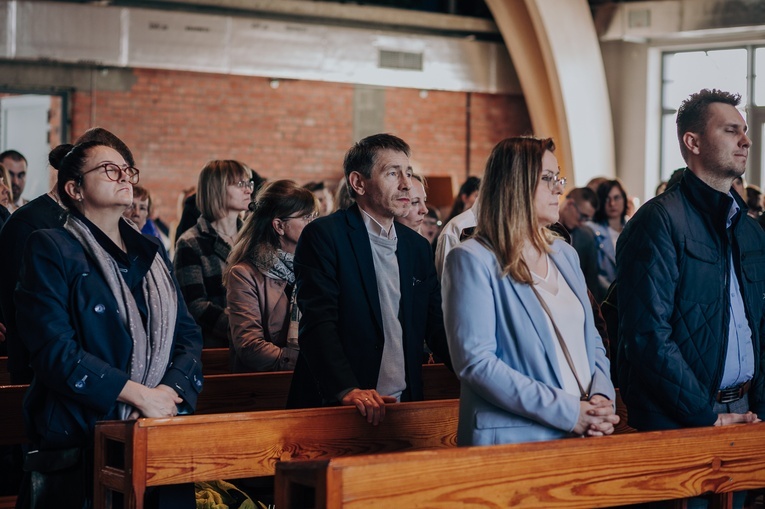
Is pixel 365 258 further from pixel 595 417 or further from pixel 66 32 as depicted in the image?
pixel 66 32

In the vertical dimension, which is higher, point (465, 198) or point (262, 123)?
point (262, 123)

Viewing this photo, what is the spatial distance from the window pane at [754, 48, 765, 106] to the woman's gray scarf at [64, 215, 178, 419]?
33.6 feet

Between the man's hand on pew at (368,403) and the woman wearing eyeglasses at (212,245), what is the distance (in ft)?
6.64

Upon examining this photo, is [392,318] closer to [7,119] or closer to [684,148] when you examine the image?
[684,148]

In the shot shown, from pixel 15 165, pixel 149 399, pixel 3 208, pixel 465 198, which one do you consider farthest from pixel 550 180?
pixel 15 165

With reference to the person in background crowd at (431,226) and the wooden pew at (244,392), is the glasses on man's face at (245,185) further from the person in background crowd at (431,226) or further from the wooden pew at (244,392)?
the person in background crowd at (431,226)

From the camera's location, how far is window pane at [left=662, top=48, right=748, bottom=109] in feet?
40.7

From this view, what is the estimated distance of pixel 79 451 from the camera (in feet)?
10.2

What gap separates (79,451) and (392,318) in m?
1.01

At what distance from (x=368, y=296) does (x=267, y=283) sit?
1.12 m

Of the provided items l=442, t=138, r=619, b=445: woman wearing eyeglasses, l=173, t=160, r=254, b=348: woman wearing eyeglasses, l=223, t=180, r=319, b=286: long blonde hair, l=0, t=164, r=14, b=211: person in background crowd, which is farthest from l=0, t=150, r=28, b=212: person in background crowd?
l=442, t=138, r=619, b=445: woman wearing eyeglasses

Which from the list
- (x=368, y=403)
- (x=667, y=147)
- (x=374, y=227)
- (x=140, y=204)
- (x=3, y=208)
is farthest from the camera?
(x=667, y=147)

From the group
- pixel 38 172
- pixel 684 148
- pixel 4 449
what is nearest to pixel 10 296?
pixel 4 449

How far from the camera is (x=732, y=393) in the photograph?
323 centimetres
